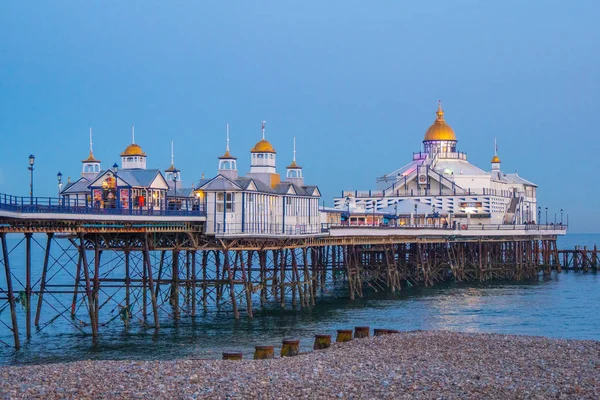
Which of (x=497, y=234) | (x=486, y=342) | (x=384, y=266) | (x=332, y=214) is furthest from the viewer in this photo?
(x=497, y=234)

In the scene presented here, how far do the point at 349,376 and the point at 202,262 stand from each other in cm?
3735

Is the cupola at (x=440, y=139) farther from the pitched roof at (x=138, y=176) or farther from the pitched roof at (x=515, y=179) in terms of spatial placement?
the pitched roof at (x=138, y=176)

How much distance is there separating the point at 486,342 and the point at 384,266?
38.7 metres

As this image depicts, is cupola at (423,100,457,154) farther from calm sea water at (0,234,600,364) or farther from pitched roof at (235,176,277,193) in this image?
pitched roof at (235,176,277,193)

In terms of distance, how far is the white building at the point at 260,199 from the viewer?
55062 millimetres

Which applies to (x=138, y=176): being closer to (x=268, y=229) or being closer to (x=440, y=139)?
(x=268, y=229)

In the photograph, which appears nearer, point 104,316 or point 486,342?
point 486,342

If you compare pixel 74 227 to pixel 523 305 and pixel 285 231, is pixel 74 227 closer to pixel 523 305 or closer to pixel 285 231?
pixel 285 231

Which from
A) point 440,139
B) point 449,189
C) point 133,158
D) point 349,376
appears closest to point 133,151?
point 133,158

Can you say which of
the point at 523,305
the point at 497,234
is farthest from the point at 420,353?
the point at 497,234

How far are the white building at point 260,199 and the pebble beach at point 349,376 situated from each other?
17978mm

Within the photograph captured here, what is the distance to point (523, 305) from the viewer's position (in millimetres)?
65562

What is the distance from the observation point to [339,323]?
178 feet

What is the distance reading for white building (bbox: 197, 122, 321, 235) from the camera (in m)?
55.1
